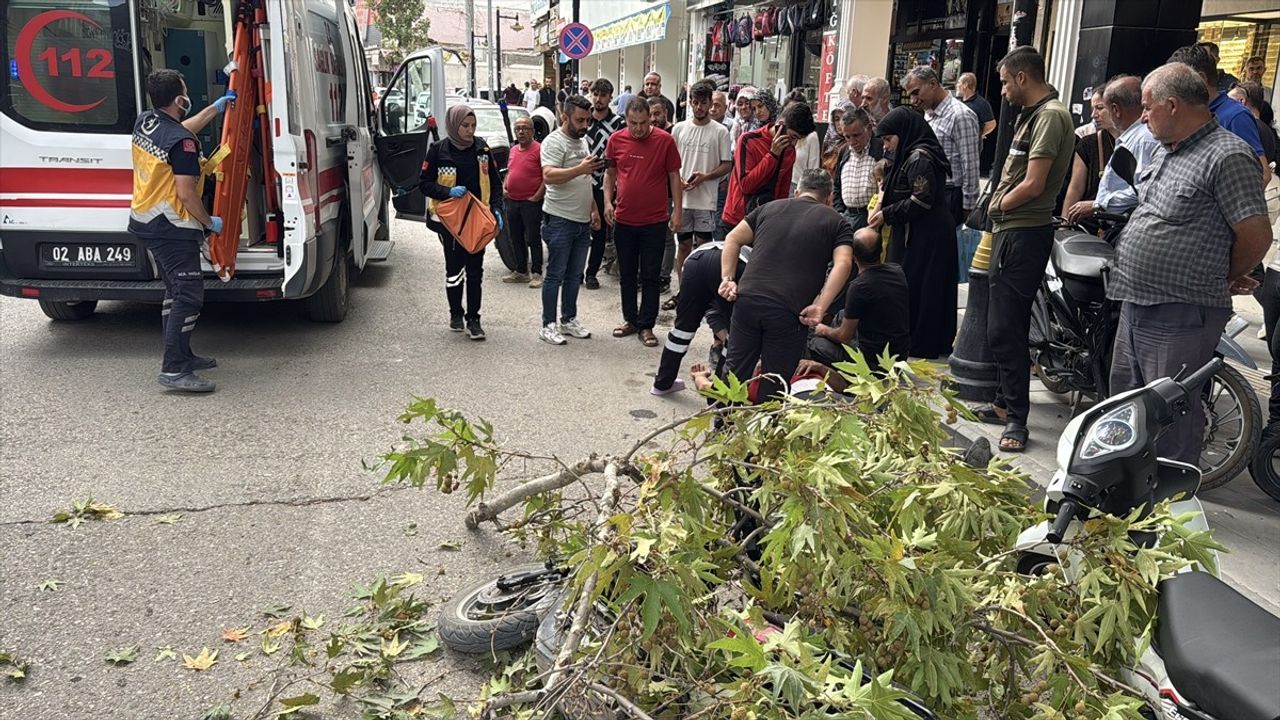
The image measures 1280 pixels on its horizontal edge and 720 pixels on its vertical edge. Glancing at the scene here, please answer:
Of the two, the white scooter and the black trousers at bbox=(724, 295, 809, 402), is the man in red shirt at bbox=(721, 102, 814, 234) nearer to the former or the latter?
the black trousers at bbox=(724, 295, 809, 402)

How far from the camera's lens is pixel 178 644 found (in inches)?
139

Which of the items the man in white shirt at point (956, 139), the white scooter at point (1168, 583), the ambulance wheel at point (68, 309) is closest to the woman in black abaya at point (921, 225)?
the man in white shirt at point (956, 139)

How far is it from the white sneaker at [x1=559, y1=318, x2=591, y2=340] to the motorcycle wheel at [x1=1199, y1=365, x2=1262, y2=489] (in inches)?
181

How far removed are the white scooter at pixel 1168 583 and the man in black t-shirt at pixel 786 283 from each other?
2.38 metres

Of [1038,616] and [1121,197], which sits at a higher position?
[1121,197]

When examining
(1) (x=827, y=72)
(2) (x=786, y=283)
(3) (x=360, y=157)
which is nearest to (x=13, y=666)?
(2) (x=786, y=283)

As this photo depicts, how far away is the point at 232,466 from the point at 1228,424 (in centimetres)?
512

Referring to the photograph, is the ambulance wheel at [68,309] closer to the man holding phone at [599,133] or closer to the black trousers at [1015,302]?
the man holding phone at [599,133]

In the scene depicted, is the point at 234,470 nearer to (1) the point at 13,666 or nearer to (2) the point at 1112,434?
(1) the point at 13,666

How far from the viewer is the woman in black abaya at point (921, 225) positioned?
682 cm

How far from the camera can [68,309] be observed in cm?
780

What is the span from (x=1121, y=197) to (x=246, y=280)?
19.3ft

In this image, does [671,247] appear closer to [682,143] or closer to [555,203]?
[682,143]

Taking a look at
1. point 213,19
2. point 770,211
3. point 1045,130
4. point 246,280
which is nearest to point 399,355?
point 246,280
